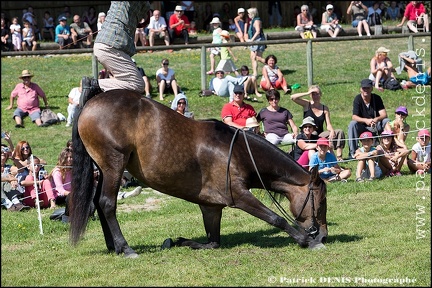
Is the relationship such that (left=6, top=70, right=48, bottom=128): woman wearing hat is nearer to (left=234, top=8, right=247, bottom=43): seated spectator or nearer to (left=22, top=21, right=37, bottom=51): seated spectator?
(left=22, top=21, right=37, bottom=51): seated spectator

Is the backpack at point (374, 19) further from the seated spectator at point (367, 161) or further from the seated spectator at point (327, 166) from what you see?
the seated spectator at point (327, 166)

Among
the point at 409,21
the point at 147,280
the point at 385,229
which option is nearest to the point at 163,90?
the point at 409,21

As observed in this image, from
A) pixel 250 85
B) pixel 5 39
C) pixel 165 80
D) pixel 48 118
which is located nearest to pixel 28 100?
pixel 48 118

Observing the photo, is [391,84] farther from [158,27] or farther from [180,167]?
[180,167]

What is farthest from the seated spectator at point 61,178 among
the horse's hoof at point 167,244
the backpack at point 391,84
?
the backpack at point 391,84

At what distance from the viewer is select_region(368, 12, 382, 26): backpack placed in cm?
2776

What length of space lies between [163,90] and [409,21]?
349 inches

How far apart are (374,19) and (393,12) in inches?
122

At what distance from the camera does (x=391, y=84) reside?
20641mm

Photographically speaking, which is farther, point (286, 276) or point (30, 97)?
point (30, 97)

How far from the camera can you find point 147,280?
790cm

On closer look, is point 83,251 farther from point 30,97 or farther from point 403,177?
point 30,97

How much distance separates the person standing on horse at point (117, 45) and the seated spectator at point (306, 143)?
16.3ft

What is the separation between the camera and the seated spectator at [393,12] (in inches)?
1201
